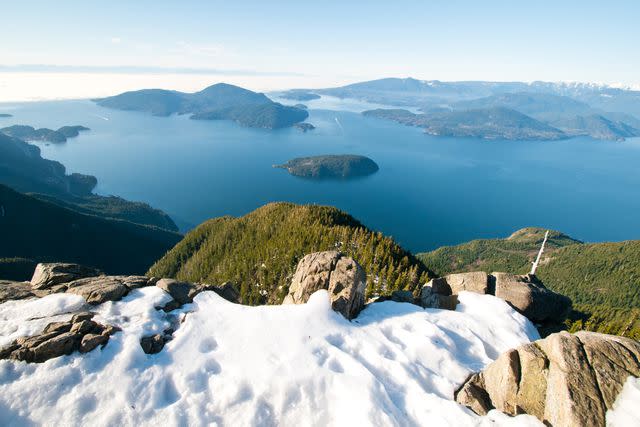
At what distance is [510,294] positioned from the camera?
21.6 m

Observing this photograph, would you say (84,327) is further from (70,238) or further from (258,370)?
(70,238)

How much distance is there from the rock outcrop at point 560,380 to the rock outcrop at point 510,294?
317 inches

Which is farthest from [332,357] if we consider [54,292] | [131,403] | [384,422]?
[54,292]

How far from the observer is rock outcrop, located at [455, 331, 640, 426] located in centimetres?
1055

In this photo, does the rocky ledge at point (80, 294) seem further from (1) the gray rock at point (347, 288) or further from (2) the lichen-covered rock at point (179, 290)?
(1) the gray rock at point (347, 288)

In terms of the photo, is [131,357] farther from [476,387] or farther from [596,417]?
[596,417]

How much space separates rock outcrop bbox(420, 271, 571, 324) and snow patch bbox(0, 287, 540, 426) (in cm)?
369

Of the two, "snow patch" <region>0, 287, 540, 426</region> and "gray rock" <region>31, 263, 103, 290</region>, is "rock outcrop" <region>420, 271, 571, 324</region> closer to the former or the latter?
"snow patch" <region>0, 287, 540, 426</region>

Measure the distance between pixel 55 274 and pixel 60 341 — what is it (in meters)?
10.1

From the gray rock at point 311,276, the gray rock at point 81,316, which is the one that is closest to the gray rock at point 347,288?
the gray rock at point 311,276

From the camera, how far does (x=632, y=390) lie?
34.8 feet

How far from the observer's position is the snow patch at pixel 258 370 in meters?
11.2

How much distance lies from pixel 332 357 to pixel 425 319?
21.6ft

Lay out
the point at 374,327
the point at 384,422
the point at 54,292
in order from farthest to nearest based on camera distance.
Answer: the point at 54,292 → the point at 374,327 → the point at 384,422
